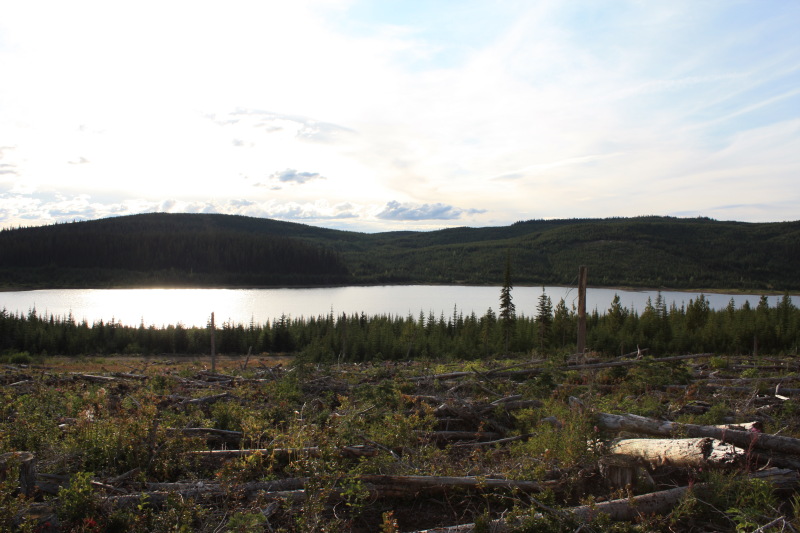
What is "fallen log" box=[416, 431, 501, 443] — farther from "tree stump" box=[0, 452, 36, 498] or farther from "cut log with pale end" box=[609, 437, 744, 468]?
"tree stump" box=[0, 452, 36, 498]

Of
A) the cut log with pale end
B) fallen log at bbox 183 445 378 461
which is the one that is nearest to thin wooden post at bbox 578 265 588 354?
the cut log with pale end

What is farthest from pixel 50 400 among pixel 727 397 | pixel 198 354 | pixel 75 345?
pixel 75 345

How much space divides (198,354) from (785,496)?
53566 mm

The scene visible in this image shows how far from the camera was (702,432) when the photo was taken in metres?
6.73

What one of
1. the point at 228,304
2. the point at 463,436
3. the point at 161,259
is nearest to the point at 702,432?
the point at 463,436

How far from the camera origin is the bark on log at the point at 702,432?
6203 millimetres

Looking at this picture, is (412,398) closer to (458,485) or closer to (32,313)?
(458,485)

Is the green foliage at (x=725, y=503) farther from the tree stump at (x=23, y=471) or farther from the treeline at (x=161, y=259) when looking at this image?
the treeline at (x=161, y=259)

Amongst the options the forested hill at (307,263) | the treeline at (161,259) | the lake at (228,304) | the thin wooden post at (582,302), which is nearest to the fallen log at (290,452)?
the thin wooden post at (582,302)

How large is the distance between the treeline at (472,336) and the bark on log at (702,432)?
17.8m

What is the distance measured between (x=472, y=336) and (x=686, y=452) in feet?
132

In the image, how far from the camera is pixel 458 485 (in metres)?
5.90

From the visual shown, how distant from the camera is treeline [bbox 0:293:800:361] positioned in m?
34.9

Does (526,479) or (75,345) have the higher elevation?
(526,479)
